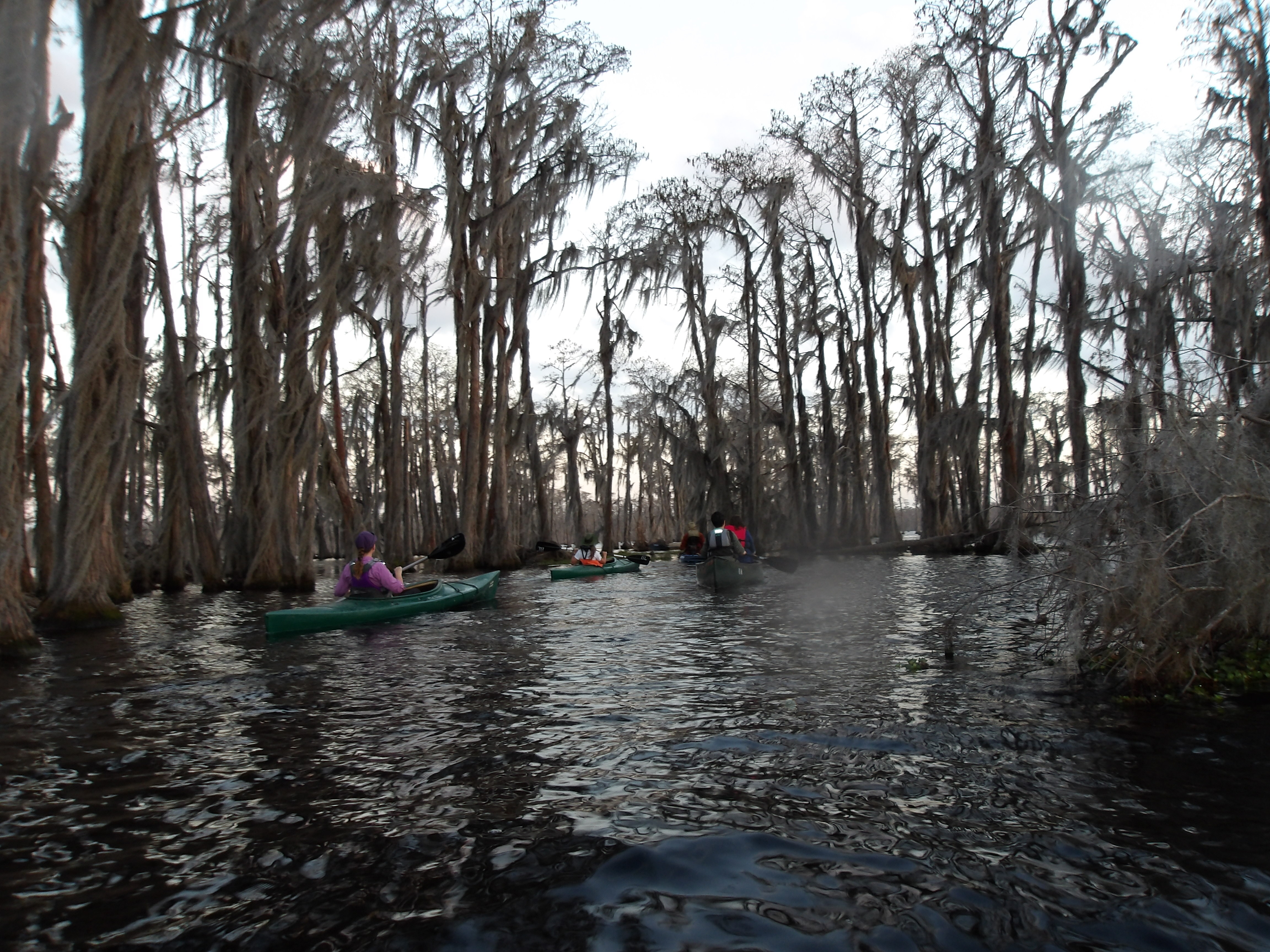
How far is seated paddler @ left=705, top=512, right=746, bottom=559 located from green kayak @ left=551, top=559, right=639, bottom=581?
15.0 ft

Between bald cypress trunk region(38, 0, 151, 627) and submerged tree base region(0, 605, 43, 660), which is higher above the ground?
bald cypress trunk region(38, 0, 151, 627)

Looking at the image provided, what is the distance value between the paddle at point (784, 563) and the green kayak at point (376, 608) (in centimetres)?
693

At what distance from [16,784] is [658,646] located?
5554 millimetres

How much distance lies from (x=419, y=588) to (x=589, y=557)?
10341mm

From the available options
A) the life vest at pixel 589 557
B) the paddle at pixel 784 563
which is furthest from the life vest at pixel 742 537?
the life vest at pixel 589 557

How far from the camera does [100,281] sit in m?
9.72

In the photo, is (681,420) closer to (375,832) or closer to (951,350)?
(951,350)

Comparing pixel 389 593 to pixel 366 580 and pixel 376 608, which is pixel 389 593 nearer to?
pixel 366 580

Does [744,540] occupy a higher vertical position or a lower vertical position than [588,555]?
higher

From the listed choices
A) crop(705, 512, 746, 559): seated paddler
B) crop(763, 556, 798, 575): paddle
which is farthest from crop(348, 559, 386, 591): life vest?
crop(763, 556, 798, 575): paddle

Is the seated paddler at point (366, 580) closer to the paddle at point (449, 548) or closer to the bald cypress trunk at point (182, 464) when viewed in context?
the paddle at point (449, 548)

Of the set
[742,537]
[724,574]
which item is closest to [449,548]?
[724,574]

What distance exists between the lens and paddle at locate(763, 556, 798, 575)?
18.1 m

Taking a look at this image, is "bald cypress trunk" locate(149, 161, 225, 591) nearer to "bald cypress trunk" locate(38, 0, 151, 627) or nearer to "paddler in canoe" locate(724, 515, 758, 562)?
"bald cypress trunk" locate(38, 0, 151, 627)
